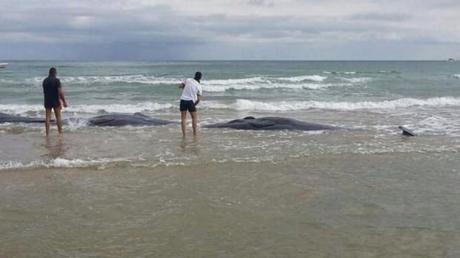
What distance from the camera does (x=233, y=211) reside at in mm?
6258

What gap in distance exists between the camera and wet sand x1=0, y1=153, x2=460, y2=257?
5.05 m

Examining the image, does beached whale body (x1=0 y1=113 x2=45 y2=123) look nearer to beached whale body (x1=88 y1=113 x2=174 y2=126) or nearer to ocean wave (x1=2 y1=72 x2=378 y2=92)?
beached whale body (x1=88 y1=113 x2=174 y2=126)

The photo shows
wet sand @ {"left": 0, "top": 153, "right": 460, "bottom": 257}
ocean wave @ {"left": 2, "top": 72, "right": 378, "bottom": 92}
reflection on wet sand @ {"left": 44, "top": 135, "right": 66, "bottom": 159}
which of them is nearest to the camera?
wet sand @ {"left": 0, "top": 153, "right": 460, "bottom": 257}

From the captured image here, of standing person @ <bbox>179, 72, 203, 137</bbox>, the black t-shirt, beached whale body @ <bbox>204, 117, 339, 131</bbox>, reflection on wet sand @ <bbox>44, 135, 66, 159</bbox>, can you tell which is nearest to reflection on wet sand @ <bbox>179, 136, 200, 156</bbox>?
standing person @ <bbox>179, 72, 203, 137</bbox>

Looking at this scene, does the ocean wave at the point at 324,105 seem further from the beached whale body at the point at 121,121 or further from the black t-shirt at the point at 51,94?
the black t-shirt at the point at 51,94

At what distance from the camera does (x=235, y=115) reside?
20.8 m

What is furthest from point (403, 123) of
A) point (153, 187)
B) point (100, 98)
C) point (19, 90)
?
point (19, 90)

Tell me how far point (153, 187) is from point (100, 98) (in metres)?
22.2

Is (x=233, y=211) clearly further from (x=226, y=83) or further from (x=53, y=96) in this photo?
(x=226, y=83)

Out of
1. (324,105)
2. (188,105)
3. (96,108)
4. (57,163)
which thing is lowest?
(324,105)

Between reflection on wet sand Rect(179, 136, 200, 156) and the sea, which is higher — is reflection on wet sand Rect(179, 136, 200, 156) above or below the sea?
below

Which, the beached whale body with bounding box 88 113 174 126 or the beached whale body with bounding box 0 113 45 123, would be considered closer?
the beached whale body with bounding box 88 113 174 126

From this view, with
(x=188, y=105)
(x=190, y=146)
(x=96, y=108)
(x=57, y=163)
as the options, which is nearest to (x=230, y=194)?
(x=57, y=163)

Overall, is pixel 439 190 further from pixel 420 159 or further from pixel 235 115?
pixel 235 115
